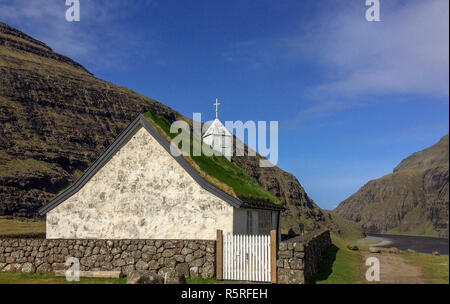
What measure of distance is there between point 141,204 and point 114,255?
11.1ft

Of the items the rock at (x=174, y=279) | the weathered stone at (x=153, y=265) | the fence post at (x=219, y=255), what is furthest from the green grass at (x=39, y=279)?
the fence post at (x=219, y=255)

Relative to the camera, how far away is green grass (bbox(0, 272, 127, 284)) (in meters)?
17.2

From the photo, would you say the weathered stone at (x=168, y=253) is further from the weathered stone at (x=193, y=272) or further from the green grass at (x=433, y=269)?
the green grass at (x=433, y=269)

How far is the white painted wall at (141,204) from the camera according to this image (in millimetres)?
19828

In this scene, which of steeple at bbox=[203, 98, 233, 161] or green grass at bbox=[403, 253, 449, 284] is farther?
steeple at bbox=[203, 98, 233, 161]

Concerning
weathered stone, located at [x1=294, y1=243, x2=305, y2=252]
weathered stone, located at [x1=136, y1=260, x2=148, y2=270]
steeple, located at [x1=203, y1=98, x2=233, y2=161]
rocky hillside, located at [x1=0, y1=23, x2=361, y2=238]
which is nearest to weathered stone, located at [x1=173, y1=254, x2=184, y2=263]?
weathered stone, located at [x1=136, y1=260, x2=148, y2=270]

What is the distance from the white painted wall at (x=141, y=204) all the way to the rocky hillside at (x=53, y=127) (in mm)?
63476

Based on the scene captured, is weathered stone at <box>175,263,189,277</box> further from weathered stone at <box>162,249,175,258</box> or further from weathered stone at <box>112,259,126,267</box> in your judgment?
weathered stone at <box>112,259,126,267</box>

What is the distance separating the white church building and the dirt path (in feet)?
20.8

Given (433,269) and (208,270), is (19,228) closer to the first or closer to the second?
(208,270)

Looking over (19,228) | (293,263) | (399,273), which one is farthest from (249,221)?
(19,228)
